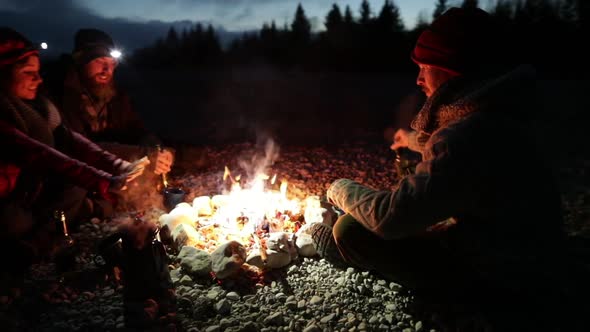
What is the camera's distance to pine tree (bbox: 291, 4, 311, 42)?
31228 mm

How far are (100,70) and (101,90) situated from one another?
0.99ft

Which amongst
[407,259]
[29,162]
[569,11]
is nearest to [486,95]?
[407,259]

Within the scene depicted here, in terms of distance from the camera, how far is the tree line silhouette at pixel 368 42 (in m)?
17.3

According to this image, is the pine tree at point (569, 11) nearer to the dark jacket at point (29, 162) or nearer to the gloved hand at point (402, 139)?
the gloved hand at point (402, 139)

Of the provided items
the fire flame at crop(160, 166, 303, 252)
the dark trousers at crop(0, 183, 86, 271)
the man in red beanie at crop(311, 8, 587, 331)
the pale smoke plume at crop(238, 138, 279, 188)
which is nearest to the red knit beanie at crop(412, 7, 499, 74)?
the man in red beanie at crop(311, 8, 587, 331)

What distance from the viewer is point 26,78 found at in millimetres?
3975

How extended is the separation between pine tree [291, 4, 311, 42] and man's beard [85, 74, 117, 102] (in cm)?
2677

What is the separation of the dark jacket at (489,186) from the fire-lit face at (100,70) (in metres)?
4.28

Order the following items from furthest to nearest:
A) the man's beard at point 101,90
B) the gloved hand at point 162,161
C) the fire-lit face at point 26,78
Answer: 1. the man's beard at point 101,90
2. the gloved hand at point 162,161
3. the fire-lit face at point 26,78

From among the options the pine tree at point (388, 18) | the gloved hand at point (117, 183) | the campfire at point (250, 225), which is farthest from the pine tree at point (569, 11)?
the gloved hand at point (117, 183)

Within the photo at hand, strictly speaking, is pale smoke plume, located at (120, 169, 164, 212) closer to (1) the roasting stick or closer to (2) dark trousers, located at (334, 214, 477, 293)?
(1) the roasting stick

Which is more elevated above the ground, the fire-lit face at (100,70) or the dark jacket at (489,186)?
the fire-lit face at (100,70)

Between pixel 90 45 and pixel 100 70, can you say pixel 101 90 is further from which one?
pixel 90 45

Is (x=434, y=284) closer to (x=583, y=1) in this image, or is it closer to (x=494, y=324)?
(x=494, y=324)
